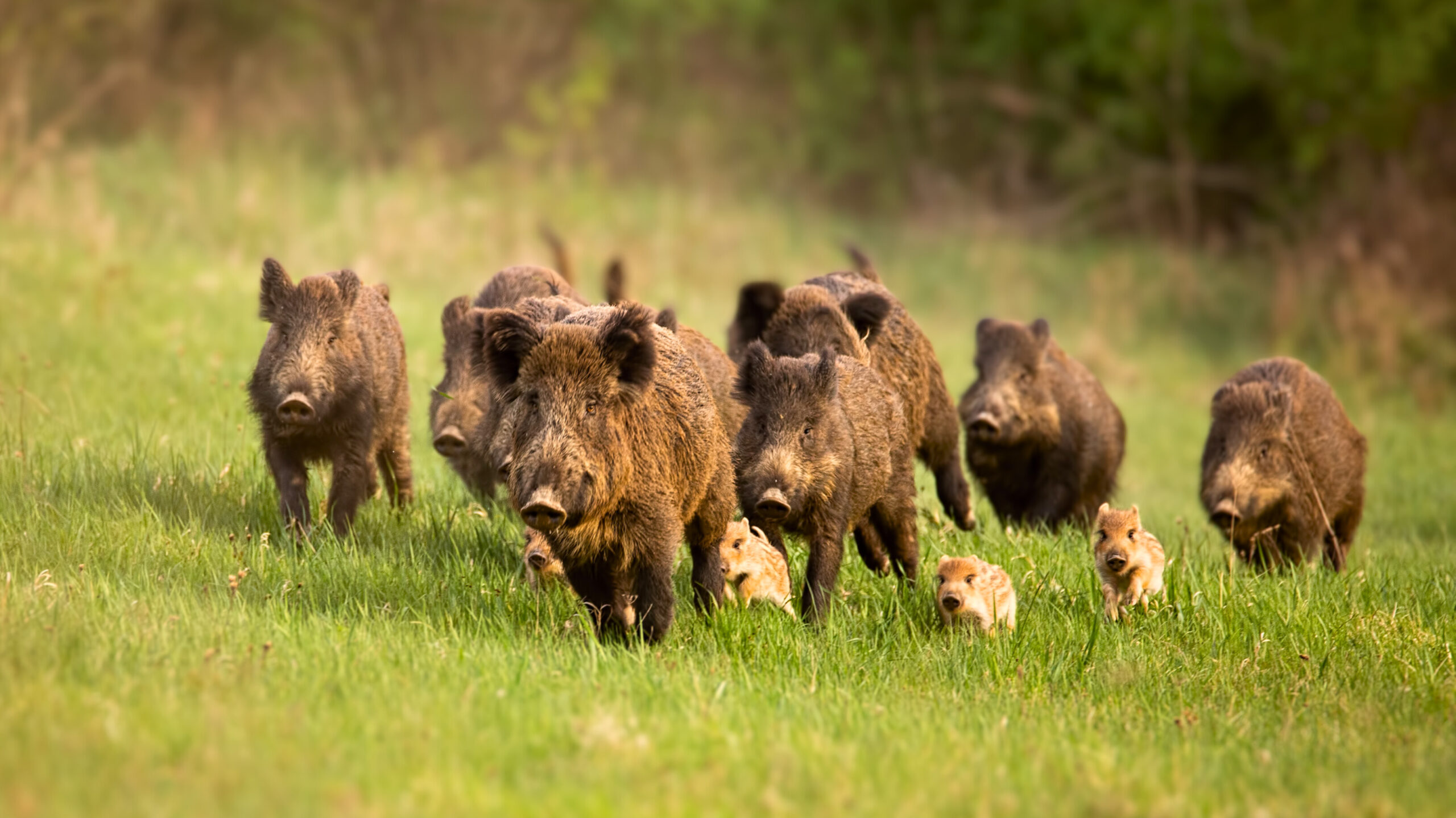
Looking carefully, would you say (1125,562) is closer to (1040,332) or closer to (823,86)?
(1040,332)

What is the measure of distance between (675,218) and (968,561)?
18.4 m

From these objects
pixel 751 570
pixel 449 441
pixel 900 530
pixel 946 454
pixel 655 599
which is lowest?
pixel 655 599

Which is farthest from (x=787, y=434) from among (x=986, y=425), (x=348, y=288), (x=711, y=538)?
(x=986, y=425)

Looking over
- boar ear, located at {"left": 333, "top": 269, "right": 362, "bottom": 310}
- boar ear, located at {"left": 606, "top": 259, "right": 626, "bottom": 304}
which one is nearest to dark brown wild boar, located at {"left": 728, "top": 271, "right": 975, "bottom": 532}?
boar ear, located at {"left": 606, "top": 259, "right": 626, "bottom": 304}

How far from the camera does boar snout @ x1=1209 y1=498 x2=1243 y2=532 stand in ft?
26.5

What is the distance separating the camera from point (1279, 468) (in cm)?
822

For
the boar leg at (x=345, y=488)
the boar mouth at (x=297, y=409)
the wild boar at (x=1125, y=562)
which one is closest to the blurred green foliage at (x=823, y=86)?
the boar leg at (x=345, y=488)

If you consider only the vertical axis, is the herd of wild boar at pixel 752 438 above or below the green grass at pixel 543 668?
above

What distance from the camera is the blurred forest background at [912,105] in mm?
21906

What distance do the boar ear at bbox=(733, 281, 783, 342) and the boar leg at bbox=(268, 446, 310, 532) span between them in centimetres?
236

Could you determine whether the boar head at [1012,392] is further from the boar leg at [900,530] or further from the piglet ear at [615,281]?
the piglet ear at [615,281]

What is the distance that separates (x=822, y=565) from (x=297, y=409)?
2457 millimetres

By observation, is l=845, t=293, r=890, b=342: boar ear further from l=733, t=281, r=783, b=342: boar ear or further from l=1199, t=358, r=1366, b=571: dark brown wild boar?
l=1199, t=358, r=1366, b=571: dark brown wild boar

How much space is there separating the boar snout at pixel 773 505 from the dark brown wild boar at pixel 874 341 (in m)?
1.51
